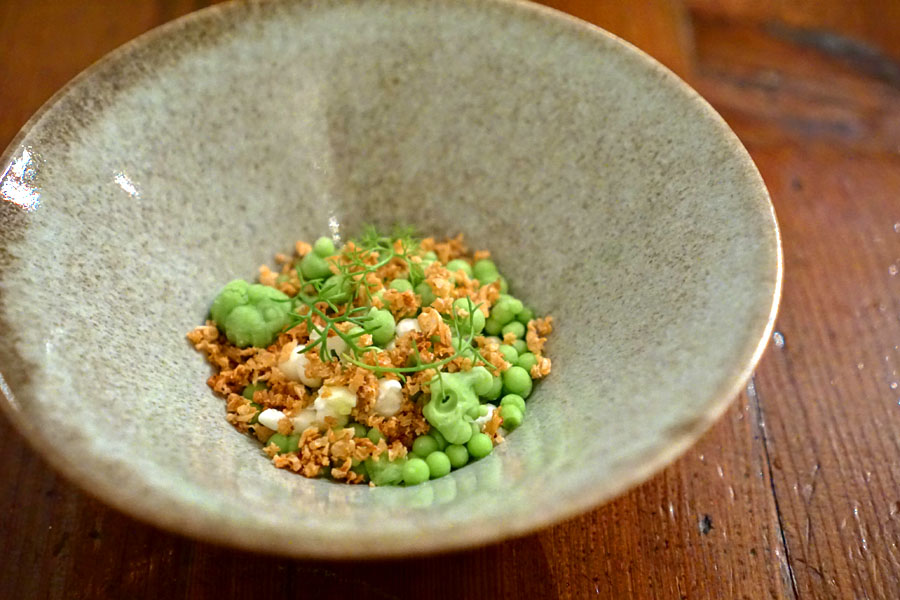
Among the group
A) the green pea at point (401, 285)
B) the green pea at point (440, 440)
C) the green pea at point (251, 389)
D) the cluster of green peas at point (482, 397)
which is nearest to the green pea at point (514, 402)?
the cluster of green peas at point (482, 397)

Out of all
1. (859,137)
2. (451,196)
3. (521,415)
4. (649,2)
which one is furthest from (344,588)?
(649,2)

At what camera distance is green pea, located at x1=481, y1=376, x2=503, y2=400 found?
0.92 meters

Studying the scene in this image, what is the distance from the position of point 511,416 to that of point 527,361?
4.0 inches

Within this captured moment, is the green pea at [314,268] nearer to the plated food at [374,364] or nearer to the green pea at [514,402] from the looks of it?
the plated food at [374,364]

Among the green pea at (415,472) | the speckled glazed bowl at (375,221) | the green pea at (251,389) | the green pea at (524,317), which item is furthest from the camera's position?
the green pea at (524,317)


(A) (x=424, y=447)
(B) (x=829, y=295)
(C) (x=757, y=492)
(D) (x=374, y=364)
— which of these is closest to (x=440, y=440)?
(A) (x=424, y=447)

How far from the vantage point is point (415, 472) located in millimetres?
827

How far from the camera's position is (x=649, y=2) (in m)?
1.67

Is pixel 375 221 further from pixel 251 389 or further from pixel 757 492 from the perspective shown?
pixel 757 492

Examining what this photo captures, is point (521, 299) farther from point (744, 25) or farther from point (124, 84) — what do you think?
point (744, 25)

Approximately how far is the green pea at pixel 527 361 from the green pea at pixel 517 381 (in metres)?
0.02

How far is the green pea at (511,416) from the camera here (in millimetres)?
902

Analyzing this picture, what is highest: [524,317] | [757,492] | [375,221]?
[375,221]

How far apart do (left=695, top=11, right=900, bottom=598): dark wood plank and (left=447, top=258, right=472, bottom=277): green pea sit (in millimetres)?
510
